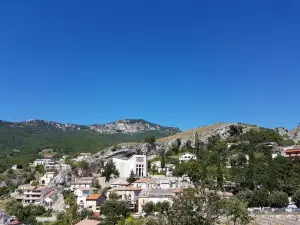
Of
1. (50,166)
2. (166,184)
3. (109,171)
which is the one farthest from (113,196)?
(50,166)

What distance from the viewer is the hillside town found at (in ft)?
216

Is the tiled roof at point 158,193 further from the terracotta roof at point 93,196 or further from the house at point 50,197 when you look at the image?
the house at point 50,197

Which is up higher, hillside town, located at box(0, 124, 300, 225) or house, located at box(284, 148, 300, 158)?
house, located at box(284, 148, 300, 158)

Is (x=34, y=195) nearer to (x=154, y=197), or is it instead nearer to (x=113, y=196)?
(x=113, y=196)

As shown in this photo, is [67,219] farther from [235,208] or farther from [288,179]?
[288,179]

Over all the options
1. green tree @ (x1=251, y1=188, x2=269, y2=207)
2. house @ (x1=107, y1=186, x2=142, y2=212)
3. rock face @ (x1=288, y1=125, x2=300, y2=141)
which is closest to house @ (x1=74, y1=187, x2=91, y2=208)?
house @ (x1=107, y1=186, x2=142, y2=212)

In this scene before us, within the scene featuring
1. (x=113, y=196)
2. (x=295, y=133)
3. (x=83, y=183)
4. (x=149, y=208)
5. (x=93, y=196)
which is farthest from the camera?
(x=295, y=133)

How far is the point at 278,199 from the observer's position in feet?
206

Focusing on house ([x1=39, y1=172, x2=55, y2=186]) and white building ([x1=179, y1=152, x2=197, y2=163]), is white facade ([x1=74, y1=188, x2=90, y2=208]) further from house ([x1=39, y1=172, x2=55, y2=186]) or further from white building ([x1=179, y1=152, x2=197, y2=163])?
white building ([x1=179, y1=152, x2=197, y2=163])

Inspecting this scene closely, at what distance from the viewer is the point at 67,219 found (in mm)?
65000

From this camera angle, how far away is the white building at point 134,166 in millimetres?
88812

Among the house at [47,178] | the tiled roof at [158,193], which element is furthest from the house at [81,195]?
the house at [47,178]

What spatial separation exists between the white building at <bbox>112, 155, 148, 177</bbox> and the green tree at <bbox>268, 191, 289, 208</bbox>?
3511 centimetres

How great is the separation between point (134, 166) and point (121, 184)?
8672 millimetres
